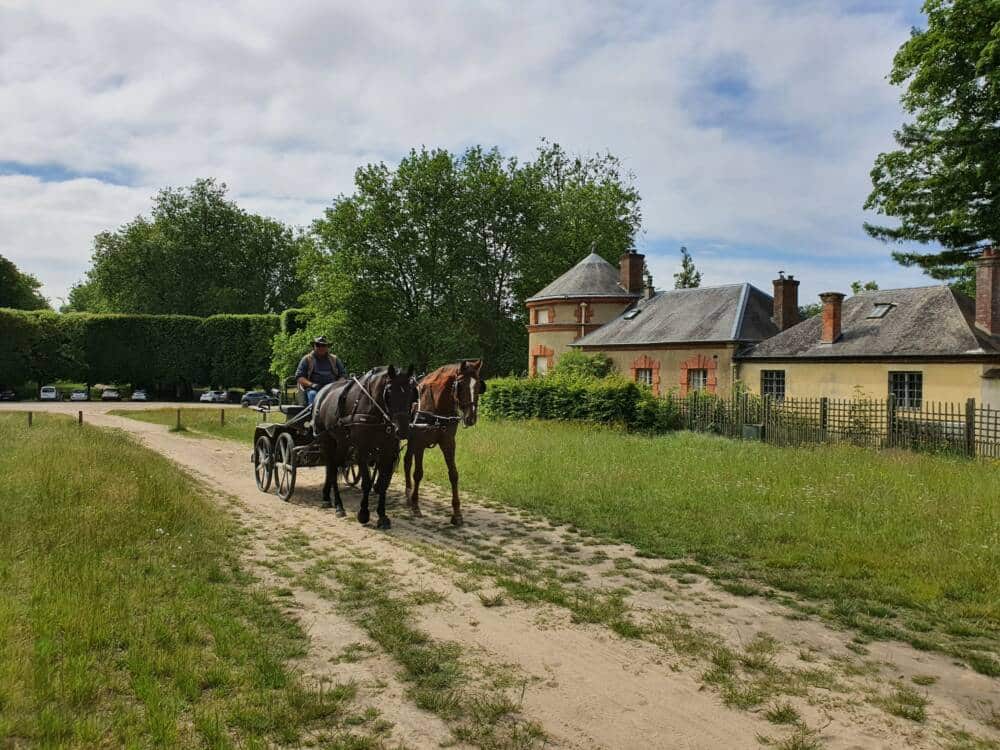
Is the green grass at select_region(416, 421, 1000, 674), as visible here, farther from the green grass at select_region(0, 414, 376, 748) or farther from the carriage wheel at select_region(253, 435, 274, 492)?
the green grass at select_region(0, 414, 376, 748)

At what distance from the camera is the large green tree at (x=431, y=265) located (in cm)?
3853

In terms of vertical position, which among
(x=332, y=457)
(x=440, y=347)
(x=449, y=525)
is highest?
(x=440, y=347)

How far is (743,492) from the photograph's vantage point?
1066 centimetres

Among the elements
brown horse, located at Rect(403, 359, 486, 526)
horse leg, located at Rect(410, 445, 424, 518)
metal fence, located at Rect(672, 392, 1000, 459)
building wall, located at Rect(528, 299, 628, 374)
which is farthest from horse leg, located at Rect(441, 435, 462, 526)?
building wall, located at Rect(528, 299, 628, 374)

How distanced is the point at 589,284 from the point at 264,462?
25.5m

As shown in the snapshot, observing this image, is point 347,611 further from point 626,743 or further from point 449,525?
point 449,525

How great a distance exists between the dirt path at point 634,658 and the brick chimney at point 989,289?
18.8 meters

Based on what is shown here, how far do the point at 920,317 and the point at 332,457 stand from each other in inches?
827

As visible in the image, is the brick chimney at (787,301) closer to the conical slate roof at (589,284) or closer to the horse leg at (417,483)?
the conical slate roof at (589,284)

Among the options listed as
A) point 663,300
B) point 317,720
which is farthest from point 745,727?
point 663,300

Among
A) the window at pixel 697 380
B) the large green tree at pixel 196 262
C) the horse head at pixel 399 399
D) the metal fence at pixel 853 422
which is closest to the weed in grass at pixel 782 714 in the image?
the horse head at pixel 399 399

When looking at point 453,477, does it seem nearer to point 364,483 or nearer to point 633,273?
point 364,483

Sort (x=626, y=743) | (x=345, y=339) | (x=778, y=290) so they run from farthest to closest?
1. (x=345, y=339)
2. (x=778, y=290)
3. (x=626, y=743)

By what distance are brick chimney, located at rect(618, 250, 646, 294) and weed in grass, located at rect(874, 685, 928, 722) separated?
3149cm
